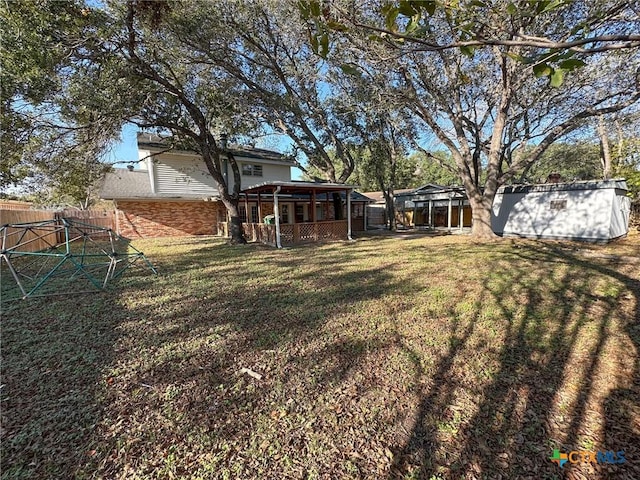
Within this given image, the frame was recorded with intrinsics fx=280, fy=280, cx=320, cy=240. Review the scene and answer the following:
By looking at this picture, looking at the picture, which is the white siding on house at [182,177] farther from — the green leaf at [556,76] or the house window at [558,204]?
the house window at [558,204]

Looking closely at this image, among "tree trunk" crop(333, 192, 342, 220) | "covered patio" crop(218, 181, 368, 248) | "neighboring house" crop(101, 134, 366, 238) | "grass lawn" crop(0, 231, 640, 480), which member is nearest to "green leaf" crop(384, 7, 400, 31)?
"grass lawn" crop(0, 231, 640, 480)

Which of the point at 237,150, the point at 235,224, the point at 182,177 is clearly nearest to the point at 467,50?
the point at 235,224

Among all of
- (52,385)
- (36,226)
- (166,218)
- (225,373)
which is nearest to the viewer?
(52,385)

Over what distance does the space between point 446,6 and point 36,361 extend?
4688mm

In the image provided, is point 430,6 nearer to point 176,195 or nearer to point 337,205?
point 337,205

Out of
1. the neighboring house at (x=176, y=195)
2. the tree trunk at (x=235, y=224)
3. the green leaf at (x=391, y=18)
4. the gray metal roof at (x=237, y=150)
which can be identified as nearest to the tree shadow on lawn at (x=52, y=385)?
the green leaf at (x=391, y=18)

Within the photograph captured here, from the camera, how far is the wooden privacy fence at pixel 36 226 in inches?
252

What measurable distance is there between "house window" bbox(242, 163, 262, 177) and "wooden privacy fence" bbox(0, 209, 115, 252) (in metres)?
7.90

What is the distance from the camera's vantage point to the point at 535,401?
2.34 metres

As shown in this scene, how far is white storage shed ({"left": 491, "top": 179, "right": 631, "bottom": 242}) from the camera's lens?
1077 cm

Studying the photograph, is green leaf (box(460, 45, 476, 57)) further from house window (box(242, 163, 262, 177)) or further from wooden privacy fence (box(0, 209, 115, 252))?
house window (box(242, 163, 262, 177))

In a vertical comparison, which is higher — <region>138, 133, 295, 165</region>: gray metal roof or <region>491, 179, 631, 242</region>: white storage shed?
<region>138, 133, 295, 165</region>: gray metal roof

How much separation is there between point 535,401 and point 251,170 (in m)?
17.4

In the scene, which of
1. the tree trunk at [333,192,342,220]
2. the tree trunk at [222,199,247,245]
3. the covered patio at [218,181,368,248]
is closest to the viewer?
the covered patio at [218,181,368,248]
